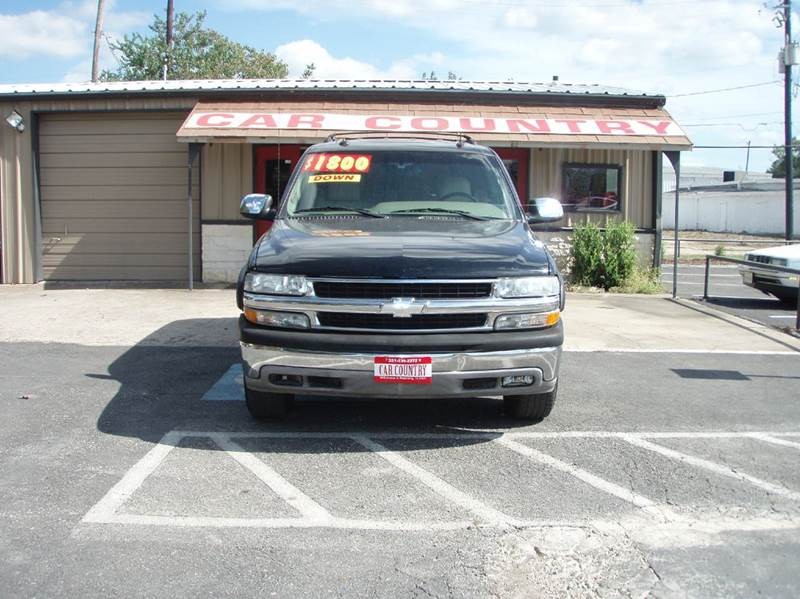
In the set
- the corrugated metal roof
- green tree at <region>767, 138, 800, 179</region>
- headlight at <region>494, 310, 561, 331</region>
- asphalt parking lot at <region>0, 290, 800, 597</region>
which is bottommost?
asphalt parking lot at <region>0, 290, 800, 597</region>

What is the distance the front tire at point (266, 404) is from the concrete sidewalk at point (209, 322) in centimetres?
327

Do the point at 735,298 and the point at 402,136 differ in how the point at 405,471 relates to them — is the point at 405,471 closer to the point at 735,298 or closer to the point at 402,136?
the point at 402,136

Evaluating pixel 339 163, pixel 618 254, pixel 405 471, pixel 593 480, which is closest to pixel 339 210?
pixel 339 163

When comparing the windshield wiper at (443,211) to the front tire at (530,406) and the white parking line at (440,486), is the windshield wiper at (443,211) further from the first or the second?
the white parking line at (440,486)

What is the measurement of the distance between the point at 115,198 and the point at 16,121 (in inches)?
80.1

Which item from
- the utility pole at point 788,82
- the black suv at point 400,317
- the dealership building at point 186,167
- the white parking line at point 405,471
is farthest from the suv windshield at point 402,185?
the utility pole at point 788,82

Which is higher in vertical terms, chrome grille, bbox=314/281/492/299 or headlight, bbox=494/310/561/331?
chrome grille, bbox=314/281/492/299

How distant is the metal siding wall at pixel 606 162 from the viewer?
46.2 ft

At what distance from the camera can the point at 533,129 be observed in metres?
12.8

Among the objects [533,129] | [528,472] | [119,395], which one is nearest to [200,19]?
[533,129]

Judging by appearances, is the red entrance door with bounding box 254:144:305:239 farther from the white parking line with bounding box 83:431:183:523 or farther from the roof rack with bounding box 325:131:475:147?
the white parking line with bounding box 83:431:183:523

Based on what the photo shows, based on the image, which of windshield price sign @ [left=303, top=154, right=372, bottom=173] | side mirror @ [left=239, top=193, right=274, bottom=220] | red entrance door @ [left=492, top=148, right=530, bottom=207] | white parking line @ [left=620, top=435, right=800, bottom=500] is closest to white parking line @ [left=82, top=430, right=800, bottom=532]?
white parking line @ [left=620, top=435, right=800, bottom=500]

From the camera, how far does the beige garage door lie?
1391 cm

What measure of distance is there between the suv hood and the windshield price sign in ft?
3.01
